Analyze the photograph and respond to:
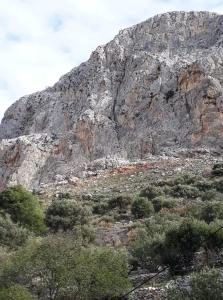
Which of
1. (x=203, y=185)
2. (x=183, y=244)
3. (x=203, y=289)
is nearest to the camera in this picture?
(x=203, y=289)

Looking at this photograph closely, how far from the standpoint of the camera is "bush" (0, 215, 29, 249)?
26.4m

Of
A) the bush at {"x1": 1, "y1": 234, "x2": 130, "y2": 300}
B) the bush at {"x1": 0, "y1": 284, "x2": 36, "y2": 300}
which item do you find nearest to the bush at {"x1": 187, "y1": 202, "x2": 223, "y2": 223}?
the bush at {"x1": 1, "y1": 234, "x2": 130, "y2": 300}

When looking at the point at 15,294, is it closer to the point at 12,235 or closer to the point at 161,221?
the point at 12,235

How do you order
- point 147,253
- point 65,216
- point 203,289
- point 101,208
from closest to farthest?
point 203,289
point 147,253
point 65,216
point 101,208

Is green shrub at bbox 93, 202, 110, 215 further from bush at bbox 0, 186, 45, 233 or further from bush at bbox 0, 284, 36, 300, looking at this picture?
bush at bbox 0, 284, 36, 300

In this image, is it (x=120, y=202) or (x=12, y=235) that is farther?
(x=120, y=202)

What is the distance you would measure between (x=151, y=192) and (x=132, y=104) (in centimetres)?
2783

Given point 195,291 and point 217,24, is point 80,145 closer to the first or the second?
point 217,24

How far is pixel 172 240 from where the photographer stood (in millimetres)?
19719

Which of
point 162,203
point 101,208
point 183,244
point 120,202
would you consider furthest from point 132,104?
point 183,244

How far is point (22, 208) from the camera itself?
3164 cm

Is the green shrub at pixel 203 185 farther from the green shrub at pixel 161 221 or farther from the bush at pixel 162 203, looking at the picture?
the green shrub at pixel 161 221

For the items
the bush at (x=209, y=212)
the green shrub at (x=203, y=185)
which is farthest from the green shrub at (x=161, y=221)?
the green shrub at (x=203, y=185)

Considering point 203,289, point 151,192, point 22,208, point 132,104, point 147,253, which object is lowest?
point 147,253
